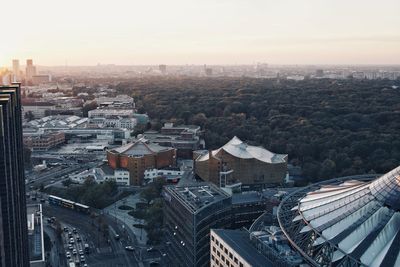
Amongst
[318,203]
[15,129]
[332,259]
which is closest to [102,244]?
[15,129]

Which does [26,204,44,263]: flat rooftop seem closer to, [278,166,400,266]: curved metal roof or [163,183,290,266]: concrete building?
[163,183,290,266]: concrete building

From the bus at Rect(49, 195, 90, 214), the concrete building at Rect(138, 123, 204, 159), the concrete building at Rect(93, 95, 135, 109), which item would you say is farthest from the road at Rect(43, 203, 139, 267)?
the concrete building at Rect(93, 95, 135, 109)

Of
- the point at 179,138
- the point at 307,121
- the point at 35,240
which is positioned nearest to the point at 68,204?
the point at 35,240

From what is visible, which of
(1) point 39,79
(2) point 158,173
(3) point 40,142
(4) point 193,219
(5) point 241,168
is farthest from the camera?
(1) point 39,79

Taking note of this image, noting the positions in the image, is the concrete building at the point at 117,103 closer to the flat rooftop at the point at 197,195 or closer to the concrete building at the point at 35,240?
the concrete building at the point at 35,240

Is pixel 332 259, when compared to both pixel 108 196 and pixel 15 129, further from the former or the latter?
pixel 108 196

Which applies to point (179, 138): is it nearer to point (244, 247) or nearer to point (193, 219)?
point (193, 219)
